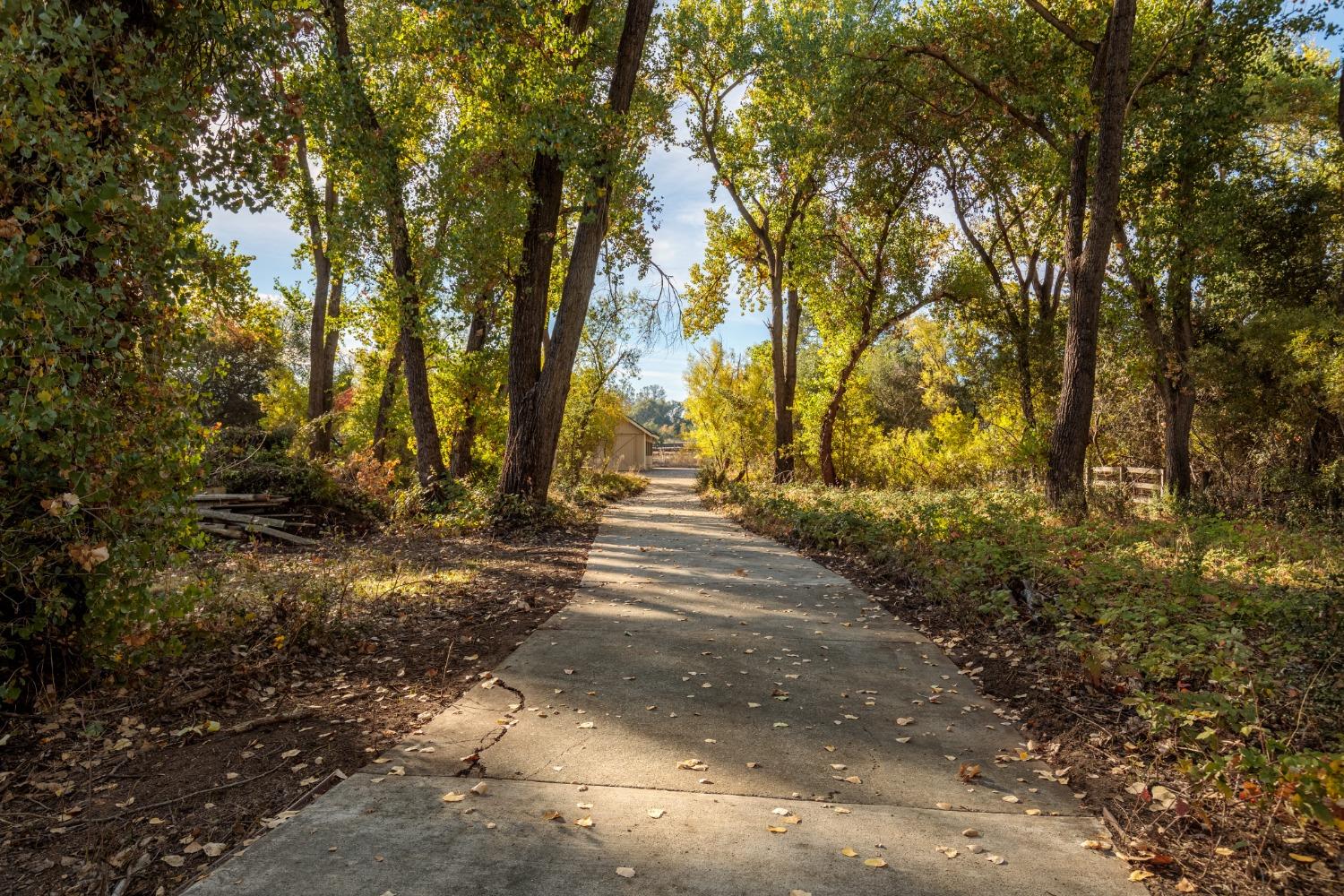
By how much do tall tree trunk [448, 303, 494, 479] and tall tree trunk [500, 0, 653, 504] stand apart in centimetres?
460

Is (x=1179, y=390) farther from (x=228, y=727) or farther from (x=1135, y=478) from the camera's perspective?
(x=228, y=727)

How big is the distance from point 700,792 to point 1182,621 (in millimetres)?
3697

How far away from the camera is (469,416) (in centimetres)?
1753

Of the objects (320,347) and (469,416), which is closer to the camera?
(469,416)

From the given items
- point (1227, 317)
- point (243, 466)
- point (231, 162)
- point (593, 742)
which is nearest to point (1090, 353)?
point (1227, 317)

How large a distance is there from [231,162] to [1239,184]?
16980mm

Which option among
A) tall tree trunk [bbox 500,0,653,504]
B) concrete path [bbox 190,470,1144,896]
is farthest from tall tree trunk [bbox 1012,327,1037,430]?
concrete path [bbox 190,470,1144,896]

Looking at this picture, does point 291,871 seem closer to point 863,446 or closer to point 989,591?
point 989,591

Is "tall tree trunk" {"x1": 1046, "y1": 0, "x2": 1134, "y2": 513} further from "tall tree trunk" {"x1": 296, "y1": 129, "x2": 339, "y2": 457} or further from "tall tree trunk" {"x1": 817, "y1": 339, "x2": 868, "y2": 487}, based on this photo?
"tall tree trunk" {"x1": 296, "y1": 129, "x2": 339, "y2": 457}

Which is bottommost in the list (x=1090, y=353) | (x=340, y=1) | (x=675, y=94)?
(x=1090, y=353)

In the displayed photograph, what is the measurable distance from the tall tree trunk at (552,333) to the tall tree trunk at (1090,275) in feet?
22.7

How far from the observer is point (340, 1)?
10508 mm

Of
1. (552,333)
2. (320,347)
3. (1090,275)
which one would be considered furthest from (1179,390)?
(320,347)

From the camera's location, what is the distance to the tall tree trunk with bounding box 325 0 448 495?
28.9 ft
